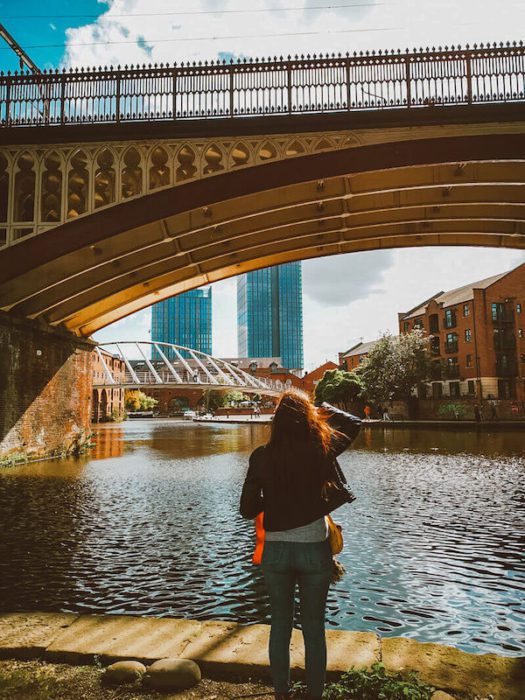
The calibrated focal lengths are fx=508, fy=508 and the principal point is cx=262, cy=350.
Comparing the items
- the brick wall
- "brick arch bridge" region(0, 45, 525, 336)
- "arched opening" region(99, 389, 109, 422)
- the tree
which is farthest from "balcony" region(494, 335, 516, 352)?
"arched opening" region(99, 389, 109, 422)

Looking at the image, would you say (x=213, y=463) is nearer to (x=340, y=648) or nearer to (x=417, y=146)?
(x=417, y=146)

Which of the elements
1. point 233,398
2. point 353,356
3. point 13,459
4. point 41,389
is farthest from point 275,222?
point 233,398

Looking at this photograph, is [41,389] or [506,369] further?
[506,369]

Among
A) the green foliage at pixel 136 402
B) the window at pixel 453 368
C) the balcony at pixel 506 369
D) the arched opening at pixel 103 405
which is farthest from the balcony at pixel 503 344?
the green foliage at pixel 136 402

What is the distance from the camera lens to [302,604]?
263 cm

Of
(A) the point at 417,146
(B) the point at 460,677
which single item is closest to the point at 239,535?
(B) the point at 460,677

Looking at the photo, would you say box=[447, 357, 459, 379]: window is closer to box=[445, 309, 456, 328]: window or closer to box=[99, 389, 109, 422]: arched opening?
box=[445, 309, 456, 328]: window

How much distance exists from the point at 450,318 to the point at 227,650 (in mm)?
54206

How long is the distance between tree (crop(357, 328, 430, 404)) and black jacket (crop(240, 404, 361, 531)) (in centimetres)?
4287

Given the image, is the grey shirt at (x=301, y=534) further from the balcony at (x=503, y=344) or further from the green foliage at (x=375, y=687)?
the balcony at (x=503, y=344)

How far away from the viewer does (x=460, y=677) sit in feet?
9.69

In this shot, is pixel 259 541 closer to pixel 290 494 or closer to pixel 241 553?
pixel 290 494

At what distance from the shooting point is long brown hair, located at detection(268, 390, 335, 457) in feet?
9.11

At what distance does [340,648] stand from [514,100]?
43.9ft
